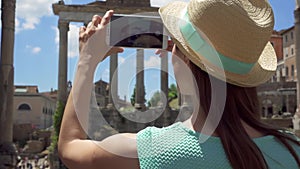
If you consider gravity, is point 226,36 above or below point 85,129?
above

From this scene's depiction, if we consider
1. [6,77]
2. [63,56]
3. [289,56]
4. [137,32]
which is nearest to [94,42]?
[137,32]

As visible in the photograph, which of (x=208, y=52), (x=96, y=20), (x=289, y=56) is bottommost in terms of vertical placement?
(x=208, y=52)

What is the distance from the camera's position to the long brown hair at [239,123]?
53.9 inches

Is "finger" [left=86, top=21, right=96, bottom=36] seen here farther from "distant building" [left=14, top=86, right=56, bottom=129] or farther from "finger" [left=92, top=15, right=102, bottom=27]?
"distant building" [left=14, top=86, right=56, bottom=129]

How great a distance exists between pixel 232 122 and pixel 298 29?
15.2 meters

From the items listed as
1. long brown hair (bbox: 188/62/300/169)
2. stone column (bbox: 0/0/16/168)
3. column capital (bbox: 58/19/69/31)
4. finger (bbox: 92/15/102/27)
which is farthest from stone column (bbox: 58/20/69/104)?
long brown hair (bbox: 188/62/300/169)

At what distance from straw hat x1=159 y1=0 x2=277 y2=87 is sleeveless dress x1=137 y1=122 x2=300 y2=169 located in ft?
0.71

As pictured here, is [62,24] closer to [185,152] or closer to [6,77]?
[6,77]

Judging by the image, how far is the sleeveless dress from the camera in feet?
4.49

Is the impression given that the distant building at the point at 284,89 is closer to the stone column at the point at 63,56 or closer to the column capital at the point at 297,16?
the stone column at the point at 63,56

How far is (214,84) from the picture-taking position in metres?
1.47

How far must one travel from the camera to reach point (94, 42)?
159cm

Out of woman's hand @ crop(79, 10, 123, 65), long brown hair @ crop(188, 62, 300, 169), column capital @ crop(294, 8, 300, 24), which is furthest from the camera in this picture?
column capital @ crop(294, 8, 300, 24)

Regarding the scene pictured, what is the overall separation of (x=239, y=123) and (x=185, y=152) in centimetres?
21
